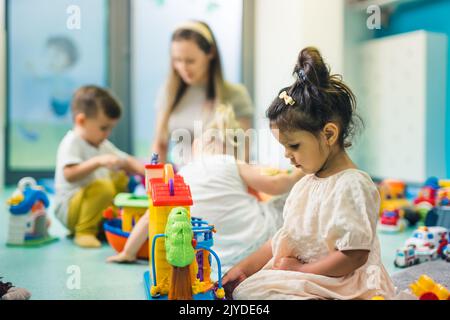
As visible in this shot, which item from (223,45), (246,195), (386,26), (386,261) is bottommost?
(386,261)

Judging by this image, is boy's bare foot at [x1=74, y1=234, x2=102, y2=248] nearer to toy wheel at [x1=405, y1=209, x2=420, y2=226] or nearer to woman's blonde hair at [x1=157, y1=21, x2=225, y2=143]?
Answer: woman's blonde hair at [x1=157, y1=21, x2=225, y2=143]

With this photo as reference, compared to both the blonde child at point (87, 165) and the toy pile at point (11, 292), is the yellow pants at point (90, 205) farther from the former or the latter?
the toy pile at point (11, 292)

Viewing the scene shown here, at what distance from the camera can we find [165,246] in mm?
823

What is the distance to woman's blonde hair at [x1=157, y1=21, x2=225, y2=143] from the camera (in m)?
1.58

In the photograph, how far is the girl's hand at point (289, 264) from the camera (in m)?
0.83

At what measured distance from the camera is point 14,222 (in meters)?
1.53

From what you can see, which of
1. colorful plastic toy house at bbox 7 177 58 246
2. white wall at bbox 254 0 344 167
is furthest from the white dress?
colorful plastic toy house at bbox 7 177 58 246

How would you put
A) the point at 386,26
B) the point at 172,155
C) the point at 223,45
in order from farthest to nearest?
1. the point at 386,26
2. the point at 172,155
3. the point at 223,45

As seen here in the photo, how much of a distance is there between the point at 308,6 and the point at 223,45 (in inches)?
13.5

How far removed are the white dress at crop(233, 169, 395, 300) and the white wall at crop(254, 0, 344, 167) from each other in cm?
25

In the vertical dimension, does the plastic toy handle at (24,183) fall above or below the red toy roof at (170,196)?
below

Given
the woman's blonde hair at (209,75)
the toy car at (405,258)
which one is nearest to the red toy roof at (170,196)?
the toy car at (405,258)

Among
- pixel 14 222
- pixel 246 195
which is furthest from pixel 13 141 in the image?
pixel 246 195
